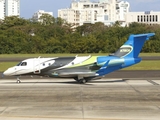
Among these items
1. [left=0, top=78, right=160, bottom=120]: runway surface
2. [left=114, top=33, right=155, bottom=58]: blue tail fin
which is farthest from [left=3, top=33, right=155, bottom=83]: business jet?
[left=0, top=78, right=160, bottom=120]: runway surface

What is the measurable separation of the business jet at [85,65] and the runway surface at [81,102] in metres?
2.01

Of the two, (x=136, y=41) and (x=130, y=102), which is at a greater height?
(x=136, y=41)

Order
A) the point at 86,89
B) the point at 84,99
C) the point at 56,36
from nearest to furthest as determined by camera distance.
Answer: the point at 84,99
the point at 86,89
the point at 56,36

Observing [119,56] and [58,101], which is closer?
[58,101]

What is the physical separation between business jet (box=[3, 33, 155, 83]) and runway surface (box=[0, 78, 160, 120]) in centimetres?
201

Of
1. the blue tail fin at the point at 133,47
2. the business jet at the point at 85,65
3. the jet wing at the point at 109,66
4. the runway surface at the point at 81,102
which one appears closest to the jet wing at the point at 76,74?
the business jet at the point at 85,65

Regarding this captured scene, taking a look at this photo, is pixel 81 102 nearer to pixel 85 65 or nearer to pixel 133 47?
pixel 85 65

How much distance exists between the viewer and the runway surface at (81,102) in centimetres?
1891

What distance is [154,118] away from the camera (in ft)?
59.4

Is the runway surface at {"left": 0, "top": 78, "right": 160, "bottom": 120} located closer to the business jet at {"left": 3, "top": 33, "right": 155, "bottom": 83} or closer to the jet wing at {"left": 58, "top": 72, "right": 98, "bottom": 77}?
the jet wing at {"left": 58, "top": 72, "right": 98, "bottom": 77}

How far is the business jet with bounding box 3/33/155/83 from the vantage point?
33719 millimetres

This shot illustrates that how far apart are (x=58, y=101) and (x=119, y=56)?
12.0 metres

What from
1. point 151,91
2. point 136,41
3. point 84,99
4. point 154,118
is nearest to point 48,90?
point 84,99

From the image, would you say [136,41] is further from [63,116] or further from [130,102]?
[63,116]
